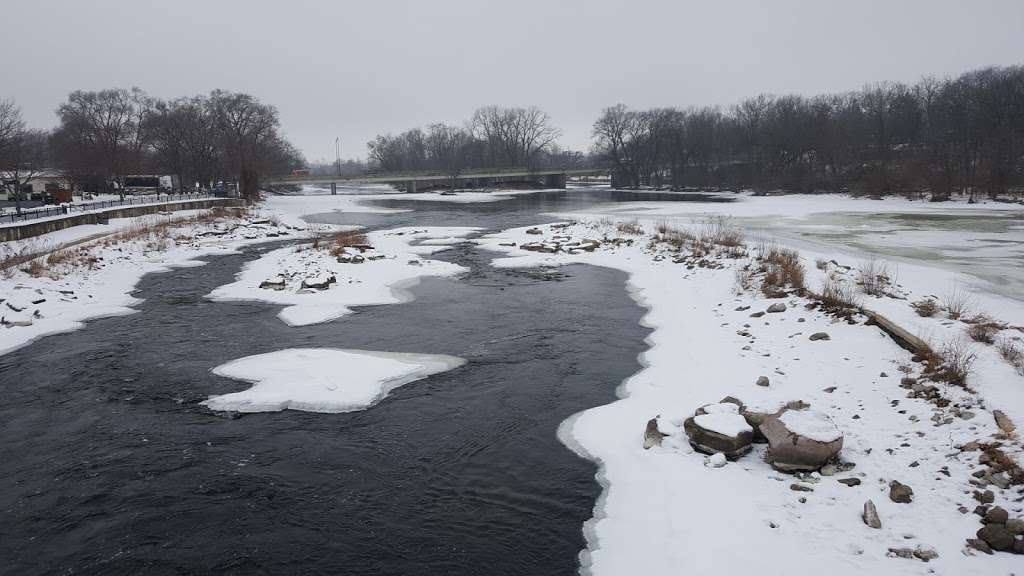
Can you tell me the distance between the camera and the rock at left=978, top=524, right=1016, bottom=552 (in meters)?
5.91

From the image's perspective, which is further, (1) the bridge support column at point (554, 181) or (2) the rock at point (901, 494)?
(1) the bridge support column at point (554, 181)

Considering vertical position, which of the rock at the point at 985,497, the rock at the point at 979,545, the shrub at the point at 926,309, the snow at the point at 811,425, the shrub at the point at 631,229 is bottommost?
the rock at the point at 979,545

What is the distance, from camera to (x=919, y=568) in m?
5.94

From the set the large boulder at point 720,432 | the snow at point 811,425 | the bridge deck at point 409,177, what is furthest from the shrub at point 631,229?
the bridge deck at point 409,177

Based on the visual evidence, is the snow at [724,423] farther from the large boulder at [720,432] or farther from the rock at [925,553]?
the rock at [925,553]

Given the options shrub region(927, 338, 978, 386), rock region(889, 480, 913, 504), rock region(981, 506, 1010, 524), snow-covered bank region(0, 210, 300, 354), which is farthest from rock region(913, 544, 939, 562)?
snow-covered bank region(0, 210, 300, 354)

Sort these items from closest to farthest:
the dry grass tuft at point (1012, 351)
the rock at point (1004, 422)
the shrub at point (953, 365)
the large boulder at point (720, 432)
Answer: the rock at point (1004, 422), the large boulder at point (720, 432), the shrub at point (953, 365), the dry grass tuft at point (1012, 351)

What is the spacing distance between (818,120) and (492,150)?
85283 millimetres

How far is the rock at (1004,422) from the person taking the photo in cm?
755

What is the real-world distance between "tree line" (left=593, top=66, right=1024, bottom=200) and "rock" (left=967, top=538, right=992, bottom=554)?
65998 millimetres

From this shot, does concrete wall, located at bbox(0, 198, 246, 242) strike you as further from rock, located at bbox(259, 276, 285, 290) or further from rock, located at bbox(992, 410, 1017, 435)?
rock, located at bbox(992, 410, 1017, 435)

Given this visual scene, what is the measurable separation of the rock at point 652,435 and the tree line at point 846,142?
64454 mm

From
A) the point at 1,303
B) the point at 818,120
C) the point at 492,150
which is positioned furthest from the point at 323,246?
the point at 492,150

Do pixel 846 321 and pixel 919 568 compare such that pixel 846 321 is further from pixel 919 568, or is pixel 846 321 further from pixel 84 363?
pixel 84 363
